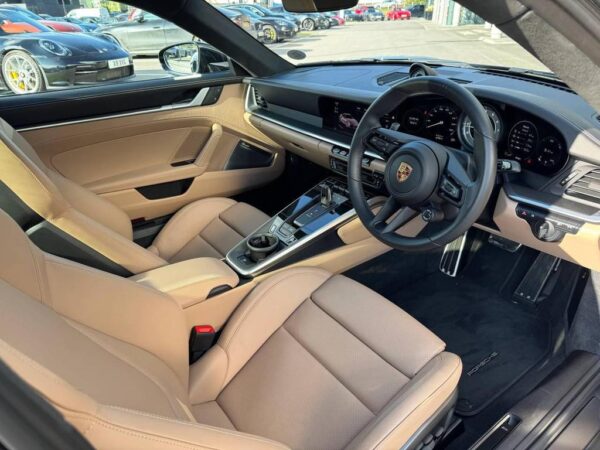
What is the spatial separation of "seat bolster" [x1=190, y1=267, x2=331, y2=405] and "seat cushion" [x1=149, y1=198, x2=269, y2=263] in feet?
1.81

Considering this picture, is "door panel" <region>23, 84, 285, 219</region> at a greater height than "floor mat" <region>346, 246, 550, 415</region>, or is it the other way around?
"door panel" <region>23, 84, 285, 219</region>

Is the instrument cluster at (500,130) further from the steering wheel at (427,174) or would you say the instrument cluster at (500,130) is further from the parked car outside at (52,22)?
the parked car outside at (52,22)

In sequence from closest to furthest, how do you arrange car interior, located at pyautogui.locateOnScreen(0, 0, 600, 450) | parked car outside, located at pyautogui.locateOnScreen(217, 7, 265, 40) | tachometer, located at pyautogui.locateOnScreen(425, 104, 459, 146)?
car interior, located at pyautogui.locateOnScreen(0, 0, 600, 450) < tachometer, located at pyautogui.locateOnScreen(425, 104, 459, 146) < parked car outside, located at pyautogui.locateOnScreen(217, 7, 265, 40)

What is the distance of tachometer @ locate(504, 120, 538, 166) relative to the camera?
1.48 meters

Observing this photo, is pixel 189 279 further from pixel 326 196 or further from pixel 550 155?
pixel 550 155

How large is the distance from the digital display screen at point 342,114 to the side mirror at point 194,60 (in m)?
0.72

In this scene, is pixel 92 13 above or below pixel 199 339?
above

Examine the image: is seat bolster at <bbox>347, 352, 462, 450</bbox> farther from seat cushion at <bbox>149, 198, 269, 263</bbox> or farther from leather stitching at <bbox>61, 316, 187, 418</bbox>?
seat cushion at <bbox>149, 198, 269, 263</bbox>

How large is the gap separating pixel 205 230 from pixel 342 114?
2.59 feet

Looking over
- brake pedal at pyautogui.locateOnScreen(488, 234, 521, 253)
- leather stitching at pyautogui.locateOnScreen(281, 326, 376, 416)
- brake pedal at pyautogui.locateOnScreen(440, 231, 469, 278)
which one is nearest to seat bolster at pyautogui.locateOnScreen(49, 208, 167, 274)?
leather stitching at pyautogui.locateOnScreen(281, 326, 376, 416)

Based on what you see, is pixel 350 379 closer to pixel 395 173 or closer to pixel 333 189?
pixel 395 173

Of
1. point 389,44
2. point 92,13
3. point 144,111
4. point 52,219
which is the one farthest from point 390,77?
point 389,44

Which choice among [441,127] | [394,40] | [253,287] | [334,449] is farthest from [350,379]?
[394,40]

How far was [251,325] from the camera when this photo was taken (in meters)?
1.51
